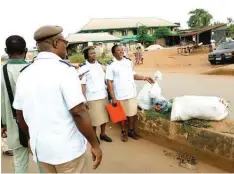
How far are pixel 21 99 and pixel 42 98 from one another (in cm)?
21

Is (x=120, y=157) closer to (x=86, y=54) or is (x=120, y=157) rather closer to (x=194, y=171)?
(x=194, y=171)

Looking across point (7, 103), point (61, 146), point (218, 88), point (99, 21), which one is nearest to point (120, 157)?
point (7, 103)

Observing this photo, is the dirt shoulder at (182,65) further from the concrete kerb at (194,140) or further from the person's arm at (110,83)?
the person's arm at (110,83)

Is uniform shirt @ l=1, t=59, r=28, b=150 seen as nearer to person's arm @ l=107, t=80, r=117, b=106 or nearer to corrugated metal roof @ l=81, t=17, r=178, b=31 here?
person's arm @ l=107, t=80, r=117, b=106

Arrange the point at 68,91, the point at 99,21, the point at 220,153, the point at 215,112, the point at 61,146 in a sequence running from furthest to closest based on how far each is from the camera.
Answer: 1. the point at 99,21
2. the point at 215,112
3. the point at 220,153
4. the point at 61,146
5. the point at 68,91

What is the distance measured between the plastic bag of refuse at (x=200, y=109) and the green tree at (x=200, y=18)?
52.9 m

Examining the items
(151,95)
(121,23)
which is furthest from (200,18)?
(151,95)

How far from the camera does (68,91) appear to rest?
1.73 m

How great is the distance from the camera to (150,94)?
4.37m

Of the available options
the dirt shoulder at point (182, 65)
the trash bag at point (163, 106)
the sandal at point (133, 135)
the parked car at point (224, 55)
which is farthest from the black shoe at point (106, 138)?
the parked car at point (224, 55)

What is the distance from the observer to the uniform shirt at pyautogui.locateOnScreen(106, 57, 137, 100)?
4055 mm

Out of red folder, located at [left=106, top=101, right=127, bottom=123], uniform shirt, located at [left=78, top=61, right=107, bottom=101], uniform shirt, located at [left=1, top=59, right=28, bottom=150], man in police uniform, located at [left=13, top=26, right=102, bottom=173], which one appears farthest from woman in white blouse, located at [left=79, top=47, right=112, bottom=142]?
man in police uniform, located at [left=13, top=26, right=102, bottom=173]

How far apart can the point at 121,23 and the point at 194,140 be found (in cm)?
5249

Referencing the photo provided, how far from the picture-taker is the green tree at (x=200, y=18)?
174ft
